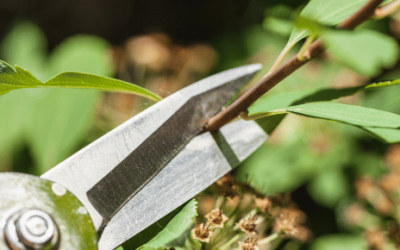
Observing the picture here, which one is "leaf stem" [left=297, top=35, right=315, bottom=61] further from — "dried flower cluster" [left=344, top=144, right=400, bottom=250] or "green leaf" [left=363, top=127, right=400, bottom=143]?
"dried flower cluster" [left=344, top=144, right=400, bottom=250]

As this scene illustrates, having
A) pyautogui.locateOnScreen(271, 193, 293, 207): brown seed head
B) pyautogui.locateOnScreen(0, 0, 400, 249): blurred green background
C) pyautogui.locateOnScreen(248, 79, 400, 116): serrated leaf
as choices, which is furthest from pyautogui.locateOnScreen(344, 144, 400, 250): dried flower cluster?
pyautogui.locateOnScreen(248, 79, 400, 116): serrated leaf

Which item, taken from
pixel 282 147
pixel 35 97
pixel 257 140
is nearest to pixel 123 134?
pixel 257 140

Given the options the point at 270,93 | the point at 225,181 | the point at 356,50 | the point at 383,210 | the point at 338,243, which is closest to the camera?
the point at 356,50

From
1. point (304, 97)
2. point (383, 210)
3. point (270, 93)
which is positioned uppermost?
point (270, 93)

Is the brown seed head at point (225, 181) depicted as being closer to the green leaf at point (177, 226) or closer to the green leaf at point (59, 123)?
the green leaf at point (177, 226)

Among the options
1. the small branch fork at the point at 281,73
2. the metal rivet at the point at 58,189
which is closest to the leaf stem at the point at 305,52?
the small branch fork at the point at 281,73

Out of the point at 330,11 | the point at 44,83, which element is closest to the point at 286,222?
the point at 330,11

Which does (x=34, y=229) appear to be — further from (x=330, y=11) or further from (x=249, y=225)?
(x=330, y=11)
